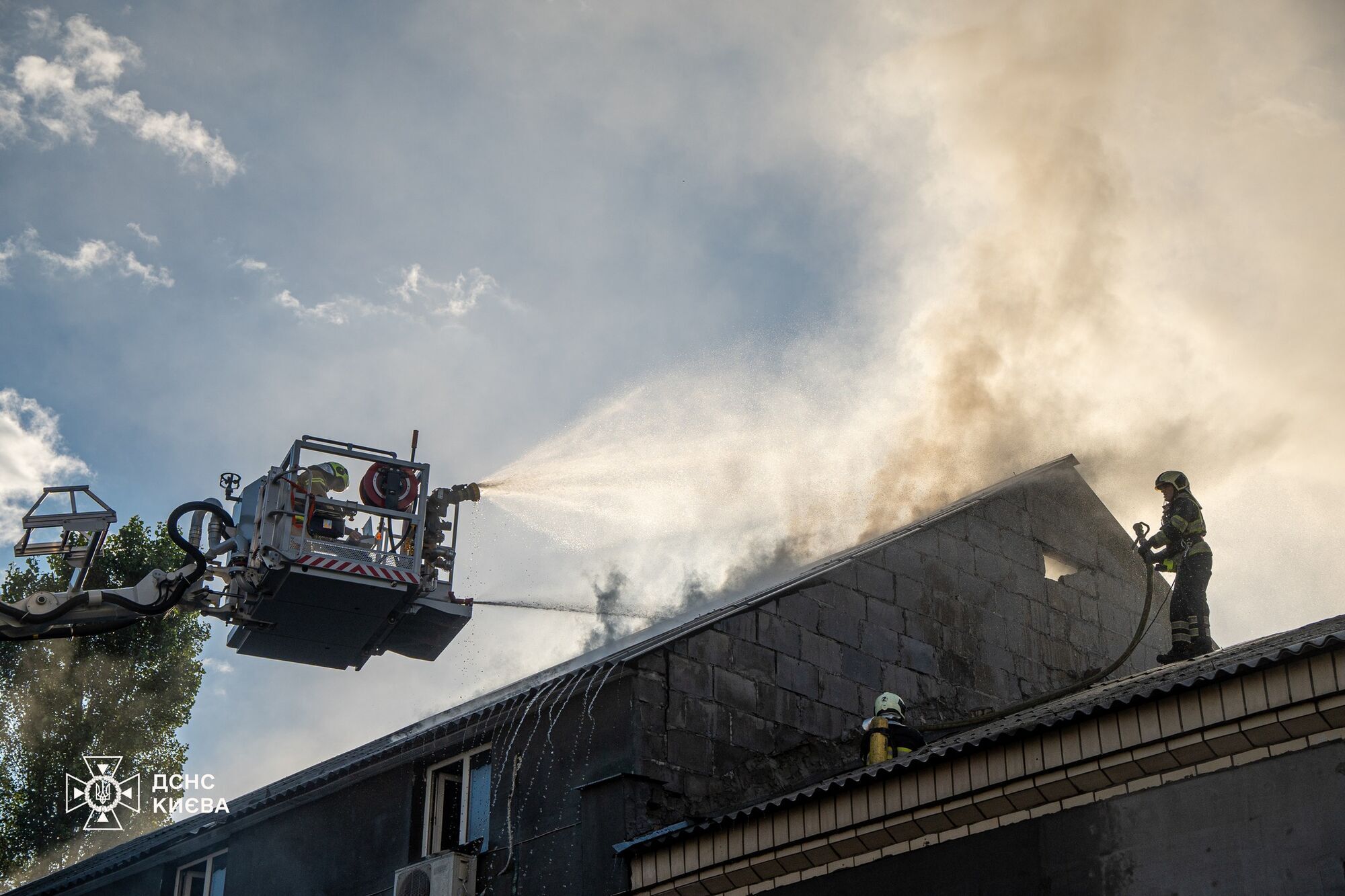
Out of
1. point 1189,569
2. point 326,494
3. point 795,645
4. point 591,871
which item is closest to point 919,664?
point 795,645

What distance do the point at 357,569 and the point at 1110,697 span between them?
8.52m

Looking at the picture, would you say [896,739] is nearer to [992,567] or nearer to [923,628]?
[923,628]

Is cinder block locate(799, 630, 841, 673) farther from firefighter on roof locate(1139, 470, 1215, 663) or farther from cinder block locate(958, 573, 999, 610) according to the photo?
firefighter on roof locate(1139, 470, 1215, 663)

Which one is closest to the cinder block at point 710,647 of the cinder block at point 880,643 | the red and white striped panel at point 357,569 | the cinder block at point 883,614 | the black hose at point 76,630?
the cinder block at point 880,643

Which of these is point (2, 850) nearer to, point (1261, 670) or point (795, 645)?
point (795, 645)

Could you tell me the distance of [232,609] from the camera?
1656 cm

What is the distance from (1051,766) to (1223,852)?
1.33 metres

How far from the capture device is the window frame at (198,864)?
19609 millimetres

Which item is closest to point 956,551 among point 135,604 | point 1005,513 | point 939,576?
point 939,576

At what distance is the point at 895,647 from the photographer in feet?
56.2

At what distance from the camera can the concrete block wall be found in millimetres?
14680

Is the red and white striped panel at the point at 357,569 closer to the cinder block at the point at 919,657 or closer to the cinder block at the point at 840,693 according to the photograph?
the cinder block at the point at 840,693

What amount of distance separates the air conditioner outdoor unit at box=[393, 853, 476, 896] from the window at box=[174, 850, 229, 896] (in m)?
5.45

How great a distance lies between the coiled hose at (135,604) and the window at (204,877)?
435 centimetres
